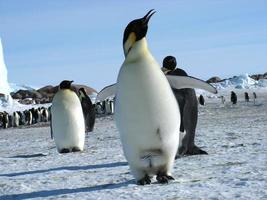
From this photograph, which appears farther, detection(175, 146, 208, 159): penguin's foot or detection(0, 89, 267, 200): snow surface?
detection(175, 146, 208, 159): penguin's foot

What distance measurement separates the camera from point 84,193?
5.02 metres

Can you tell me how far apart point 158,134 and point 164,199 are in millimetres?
898

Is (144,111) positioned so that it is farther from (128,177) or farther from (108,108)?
(108,108)

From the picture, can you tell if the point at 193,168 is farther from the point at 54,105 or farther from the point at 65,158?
the point at 54,105

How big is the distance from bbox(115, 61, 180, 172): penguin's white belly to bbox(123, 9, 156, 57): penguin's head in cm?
23

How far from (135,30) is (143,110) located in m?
0.76

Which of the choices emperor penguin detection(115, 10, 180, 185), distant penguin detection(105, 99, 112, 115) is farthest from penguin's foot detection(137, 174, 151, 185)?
distant penguin detection(105, 99, 112, 115)

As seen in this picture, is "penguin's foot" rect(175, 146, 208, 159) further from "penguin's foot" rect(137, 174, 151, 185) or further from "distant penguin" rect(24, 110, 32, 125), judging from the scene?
"distant penguin" rect(24, 110, 32, 125)

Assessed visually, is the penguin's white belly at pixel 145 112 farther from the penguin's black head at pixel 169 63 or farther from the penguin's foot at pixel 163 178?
the penguin's black head at pixel 169 63

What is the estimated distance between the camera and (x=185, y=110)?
7582 mm

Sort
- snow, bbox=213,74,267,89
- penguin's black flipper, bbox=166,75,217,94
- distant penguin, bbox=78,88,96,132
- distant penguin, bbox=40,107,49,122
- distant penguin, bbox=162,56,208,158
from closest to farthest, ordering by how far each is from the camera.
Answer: penguin's black flipper, bbox=166,75,217,94
distant penguin, bbox=162,56,208,158
distant penguin, bbox=78,88,96,132
distant penguin, bbox=40,107,49,122
snow, bbox=213,74,267,89

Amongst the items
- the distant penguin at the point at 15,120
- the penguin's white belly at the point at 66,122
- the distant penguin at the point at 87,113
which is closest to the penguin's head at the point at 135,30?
the penguin's white belly at the point at 66,122

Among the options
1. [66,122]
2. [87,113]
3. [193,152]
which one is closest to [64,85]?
[66,122]

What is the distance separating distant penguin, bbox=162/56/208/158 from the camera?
290 inches
